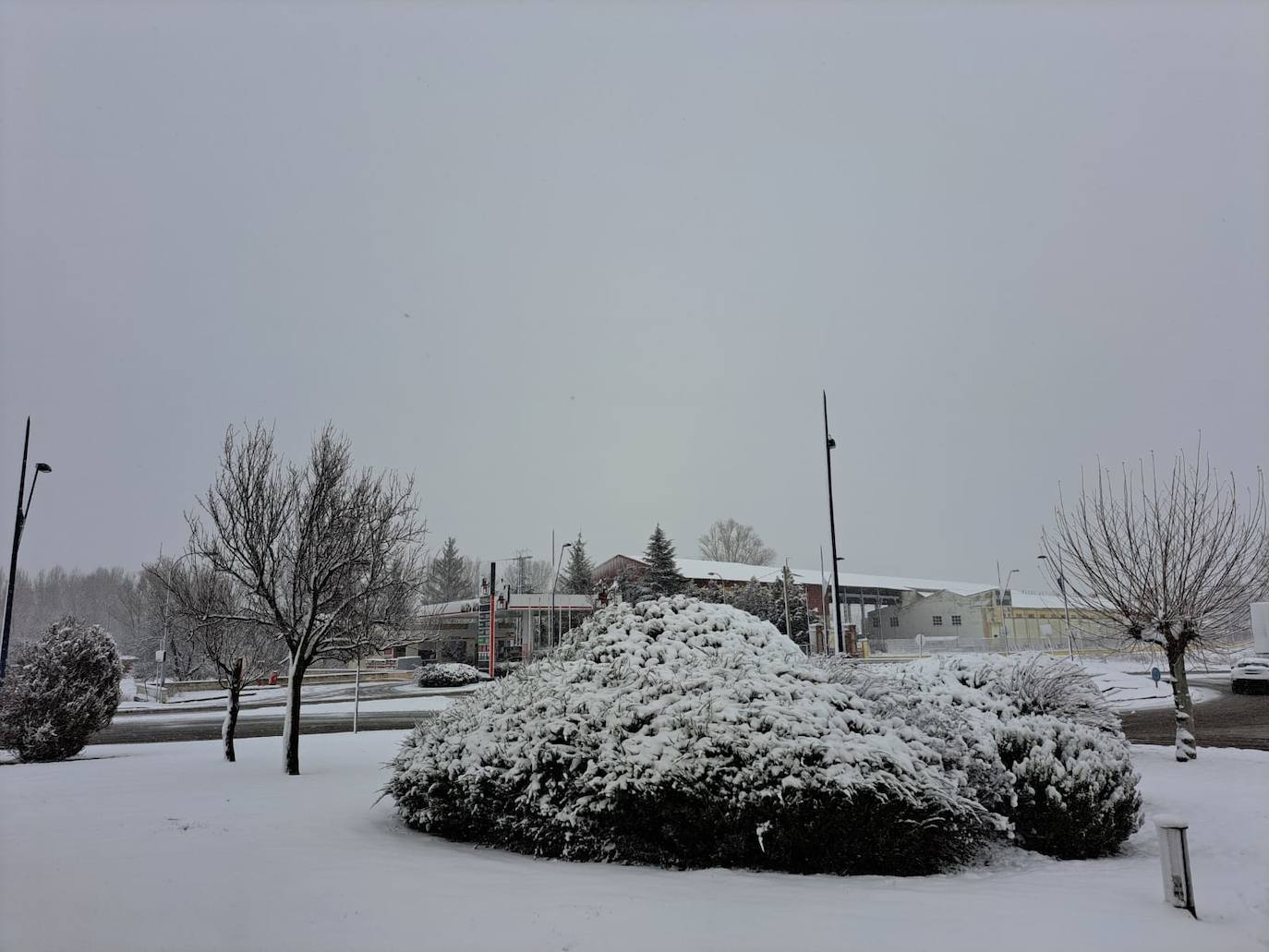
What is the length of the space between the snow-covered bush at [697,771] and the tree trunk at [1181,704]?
7.18 meters

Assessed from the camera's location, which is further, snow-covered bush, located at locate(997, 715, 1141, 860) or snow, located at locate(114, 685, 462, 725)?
snow, located at locate(114, 685, 462, 725)

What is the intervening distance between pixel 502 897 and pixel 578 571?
6026cm

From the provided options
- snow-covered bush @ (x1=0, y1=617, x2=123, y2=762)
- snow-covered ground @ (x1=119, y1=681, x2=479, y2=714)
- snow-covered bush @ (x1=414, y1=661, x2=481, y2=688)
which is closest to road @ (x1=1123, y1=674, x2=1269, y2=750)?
snow-covered bush @ (x1=0, y1=617, x2=123, y2=762)

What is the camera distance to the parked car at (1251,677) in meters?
26.0

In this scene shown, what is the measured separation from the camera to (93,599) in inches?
3233

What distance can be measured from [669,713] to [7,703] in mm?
14714

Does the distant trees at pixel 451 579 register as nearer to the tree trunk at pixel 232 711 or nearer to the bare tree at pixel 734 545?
the bare tree at pixel 734 545

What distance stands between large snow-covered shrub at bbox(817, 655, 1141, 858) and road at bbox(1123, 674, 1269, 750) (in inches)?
332

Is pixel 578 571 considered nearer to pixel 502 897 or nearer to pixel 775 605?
pixel 775 605

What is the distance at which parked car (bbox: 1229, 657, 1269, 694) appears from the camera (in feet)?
85.5

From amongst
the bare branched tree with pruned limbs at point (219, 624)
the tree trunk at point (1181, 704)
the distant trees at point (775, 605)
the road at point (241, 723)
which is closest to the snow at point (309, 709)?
the road at point (241, 723)

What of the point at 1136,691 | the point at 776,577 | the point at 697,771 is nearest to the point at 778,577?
the point at 776,577

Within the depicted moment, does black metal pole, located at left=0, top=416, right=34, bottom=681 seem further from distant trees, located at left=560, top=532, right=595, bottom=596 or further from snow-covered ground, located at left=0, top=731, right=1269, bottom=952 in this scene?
distant trees, located at left=560, top=532, right=595, bottom=596

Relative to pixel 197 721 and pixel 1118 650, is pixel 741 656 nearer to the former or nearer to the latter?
pixel 1118 650
